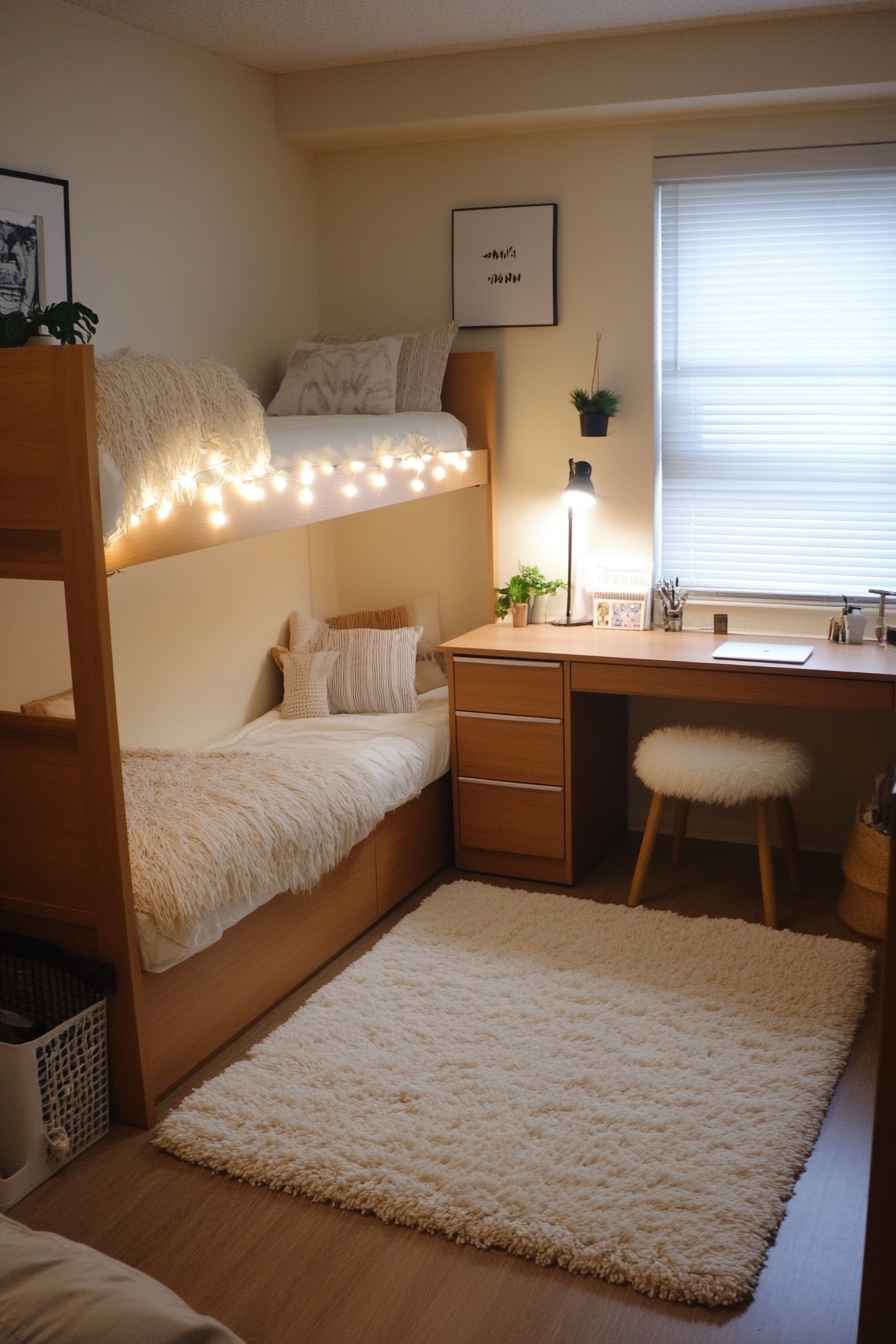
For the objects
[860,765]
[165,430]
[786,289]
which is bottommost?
[860,765]

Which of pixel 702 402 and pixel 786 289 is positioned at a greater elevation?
pixel 786 289

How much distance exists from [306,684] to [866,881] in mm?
1825

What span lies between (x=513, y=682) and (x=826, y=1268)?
6.36 feet

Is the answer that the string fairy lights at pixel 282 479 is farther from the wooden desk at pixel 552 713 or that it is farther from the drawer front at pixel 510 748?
the drawer front at pixel 510 748

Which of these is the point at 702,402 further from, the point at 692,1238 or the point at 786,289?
the point at 692,1238

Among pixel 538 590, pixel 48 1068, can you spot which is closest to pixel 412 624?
pixel 538 590

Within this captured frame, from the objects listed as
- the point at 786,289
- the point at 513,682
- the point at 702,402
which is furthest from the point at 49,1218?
the point at 786,289

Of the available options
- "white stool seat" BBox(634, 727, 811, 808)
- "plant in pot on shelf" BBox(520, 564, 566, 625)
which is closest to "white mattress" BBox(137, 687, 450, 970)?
"plant in pot on shelf" BBox(520, 564, 566, 625)

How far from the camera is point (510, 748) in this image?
370cm

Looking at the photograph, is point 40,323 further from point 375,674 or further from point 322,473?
point 375,674

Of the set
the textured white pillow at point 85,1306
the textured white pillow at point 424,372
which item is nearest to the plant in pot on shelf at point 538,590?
the textured white pillow at point 424,372

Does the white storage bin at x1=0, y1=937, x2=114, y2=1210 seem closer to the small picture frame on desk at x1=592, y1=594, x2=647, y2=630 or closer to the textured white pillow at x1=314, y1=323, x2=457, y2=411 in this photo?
the small picture frame on desk at x1=592, y1=594, x2=647, y2=630

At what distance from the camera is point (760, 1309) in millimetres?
1970

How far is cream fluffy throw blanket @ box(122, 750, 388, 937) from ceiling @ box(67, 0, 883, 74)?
6.49 ft
